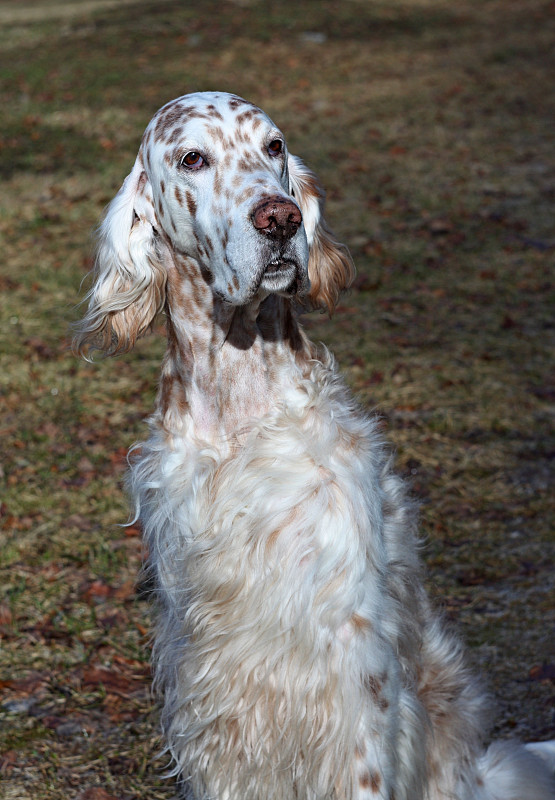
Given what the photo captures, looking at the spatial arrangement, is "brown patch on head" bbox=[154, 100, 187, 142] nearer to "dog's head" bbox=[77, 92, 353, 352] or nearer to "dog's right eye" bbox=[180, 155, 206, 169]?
"dog's head" bbox=[77, 92, 353, 352]

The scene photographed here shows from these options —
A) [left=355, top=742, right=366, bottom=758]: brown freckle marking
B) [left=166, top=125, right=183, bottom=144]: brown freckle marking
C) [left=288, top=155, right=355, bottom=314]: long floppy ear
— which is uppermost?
[left=166, top=125, right=183, bottom=144]: brown freckle marking

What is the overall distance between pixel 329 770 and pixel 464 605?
1.71 meters

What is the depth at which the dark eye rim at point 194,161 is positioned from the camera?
2.56 metres

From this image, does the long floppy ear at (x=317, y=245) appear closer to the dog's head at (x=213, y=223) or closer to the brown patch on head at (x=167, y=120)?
the dog's head at (x=213, y=223)

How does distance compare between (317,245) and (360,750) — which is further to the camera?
(317,245)

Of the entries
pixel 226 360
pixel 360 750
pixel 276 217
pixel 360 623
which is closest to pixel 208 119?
pixel 276 217

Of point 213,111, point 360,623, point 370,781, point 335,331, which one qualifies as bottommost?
point 335,331

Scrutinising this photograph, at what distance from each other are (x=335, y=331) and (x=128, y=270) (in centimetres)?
400

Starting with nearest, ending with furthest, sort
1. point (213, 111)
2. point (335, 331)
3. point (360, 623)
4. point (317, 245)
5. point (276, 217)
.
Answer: point (276, 217)
point (360, 623)
point (213, 111)
point (317, 245)
point (335, 331)

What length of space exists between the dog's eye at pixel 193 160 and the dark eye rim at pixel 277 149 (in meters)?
0.20

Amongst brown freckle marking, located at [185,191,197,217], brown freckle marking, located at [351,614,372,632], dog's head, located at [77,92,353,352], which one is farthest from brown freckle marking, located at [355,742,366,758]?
brown freckle marking, located at [185,191,197,217]

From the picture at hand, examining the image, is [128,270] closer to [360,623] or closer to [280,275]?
[280,275]

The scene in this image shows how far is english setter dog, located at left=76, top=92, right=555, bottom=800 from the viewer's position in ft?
8.18

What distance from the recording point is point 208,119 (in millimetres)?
2584
